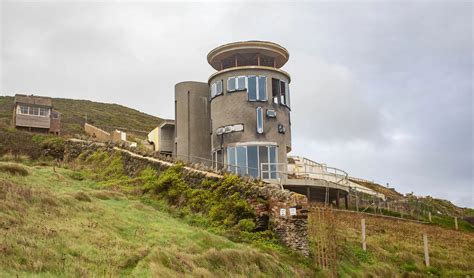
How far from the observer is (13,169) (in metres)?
24.0

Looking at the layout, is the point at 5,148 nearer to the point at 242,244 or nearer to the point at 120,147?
the point at 120,147

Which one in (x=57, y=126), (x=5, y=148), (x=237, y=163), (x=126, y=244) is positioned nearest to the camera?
(x=126, y=244)

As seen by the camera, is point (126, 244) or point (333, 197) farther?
point (333, 197)

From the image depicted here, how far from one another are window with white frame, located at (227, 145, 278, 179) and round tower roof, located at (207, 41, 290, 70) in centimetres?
603

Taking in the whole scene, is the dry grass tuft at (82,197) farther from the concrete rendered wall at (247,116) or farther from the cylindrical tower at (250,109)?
the concrete rendered wall at (247,116)

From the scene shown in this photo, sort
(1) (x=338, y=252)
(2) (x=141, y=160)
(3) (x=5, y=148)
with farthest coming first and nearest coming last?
(3) (x=5, y=148)
(2) (x=141, y=160)
(1) (x=338, y=252)

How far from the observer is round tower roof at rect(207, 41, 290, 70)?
108 ft

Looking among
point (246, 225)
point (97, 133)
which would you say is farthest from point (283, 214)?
point (97, 133)

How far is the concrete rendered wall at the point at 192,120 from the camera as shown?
1375 inches

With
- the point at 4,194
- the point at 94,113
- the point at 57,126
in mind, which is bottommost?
→ the point at 4,194

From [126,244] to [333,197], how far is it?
20.2 meters

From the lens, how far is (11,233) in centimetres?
1383

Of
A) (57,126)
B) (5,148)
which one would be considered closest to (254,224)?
(5,148)

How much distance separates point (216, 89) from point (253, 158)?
211 inches
